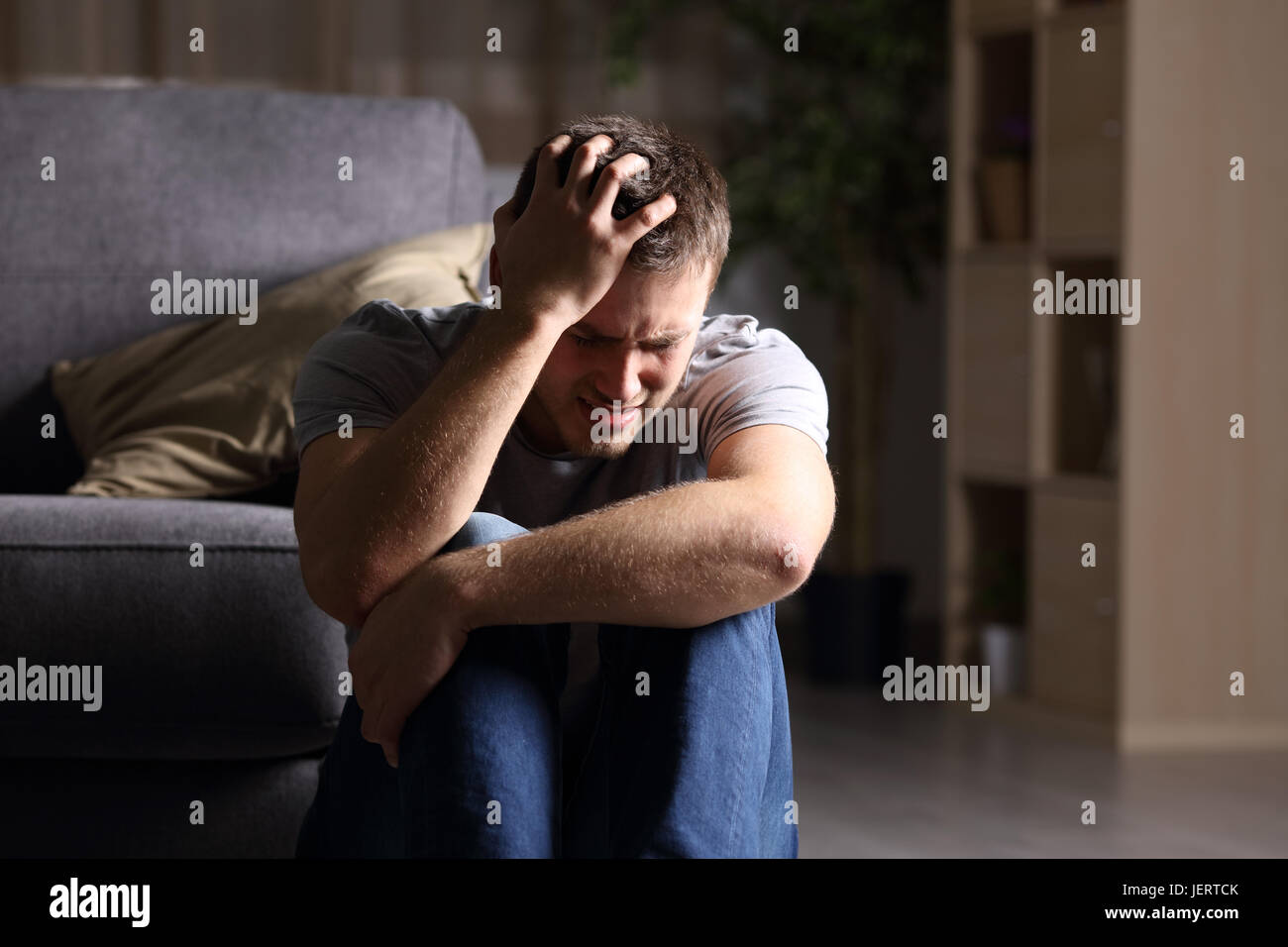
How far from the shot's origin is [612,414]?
3.87ft

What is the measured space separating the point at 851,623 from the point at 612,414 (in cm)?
216

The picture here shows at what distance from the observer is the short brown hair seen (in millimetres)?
1097

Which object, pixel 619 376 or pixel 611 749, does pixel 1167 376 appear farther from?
pixel 611 749

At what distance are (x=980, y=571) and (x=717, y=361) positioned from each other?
6.26 ft

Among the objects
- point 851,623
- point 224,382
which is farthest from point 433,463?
point 851,623

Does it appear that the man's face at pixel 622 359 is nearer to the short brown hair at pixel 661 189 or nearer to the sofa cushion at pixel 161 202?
the short brown hair at pixel 661 189

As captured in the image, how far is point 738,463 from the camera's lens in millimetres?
1122

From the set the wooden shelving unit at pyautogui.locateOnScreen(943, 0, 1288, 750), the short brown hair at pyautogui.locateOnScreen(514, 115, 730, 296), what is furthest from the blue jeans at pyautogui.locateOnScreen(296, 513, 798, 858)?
the wooden shelving unit at pyautogui.locateOnScreen(943, 0, 1288, 750)

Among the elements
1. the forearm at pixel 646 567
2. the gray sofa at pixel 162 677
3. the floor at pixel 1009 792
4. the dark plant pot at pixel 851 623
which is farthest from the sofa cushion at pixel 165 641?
the dark plant pot at pixel 851 623

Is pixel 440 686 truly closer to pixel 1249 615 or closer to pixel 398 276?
pixel 398 276

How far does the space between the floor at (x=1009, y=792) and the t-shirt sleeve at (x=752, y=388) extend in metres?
0.94

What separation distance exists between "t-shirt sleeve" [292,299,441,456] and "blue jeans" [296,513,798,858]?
0.53ft

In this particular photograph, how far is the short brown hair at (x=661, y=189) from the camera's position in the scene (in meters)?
1.10

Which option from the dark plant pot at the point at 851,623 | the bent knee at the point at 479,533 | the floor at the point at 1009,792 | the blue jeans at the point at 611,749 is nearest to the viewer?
the blue jeans at the point at 611,749
